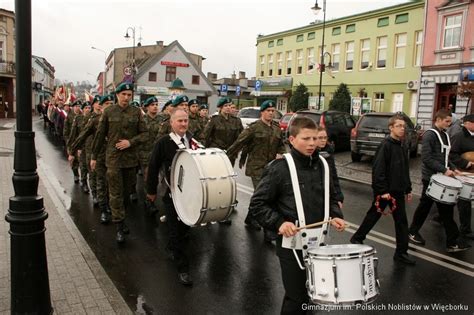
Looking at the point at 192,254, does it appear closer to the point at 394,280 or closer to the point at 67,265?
the point at 67,265

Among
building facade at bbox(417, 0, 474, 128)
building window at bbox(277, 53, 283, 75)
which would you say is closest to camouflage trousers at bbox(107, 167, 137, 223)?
building facade at bbox(417, 0, 474, 128)

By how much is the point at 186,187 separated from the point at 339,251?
2.33 m

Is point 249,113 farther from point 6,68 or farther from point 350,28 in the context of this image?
point 6,68

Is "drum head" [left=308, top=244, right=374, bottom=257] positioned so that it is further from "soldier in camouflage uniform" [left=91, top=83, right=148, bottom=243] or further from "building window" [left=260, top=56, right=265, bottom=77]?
"building window" [left=260, top=56, right=265, bottom=77]

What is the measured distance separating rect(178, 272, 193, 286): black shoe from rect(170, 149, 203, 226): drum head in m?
0.56

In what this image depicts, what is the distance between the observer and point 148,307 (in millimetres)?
4262

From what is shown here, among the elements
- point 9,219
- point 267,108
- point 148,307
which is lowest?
point 148,307

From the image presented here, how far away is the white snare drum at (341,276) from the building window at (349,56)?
116ft

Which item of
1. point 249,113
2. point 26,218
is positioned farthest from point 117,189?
point 249,113

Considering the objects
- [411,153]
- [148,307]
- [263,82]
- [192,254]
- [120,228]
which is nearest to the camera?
[148,307]

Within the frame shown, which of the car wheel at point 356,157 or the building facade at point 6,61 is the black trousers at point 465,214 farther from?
the building facade at point 6,61

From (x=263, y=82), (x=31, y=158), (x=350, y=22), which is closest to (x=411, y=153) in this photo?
(x=31, y=158)

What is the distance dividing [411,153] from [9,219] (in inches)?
612

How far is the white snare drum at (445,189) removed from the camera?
5863 mm
